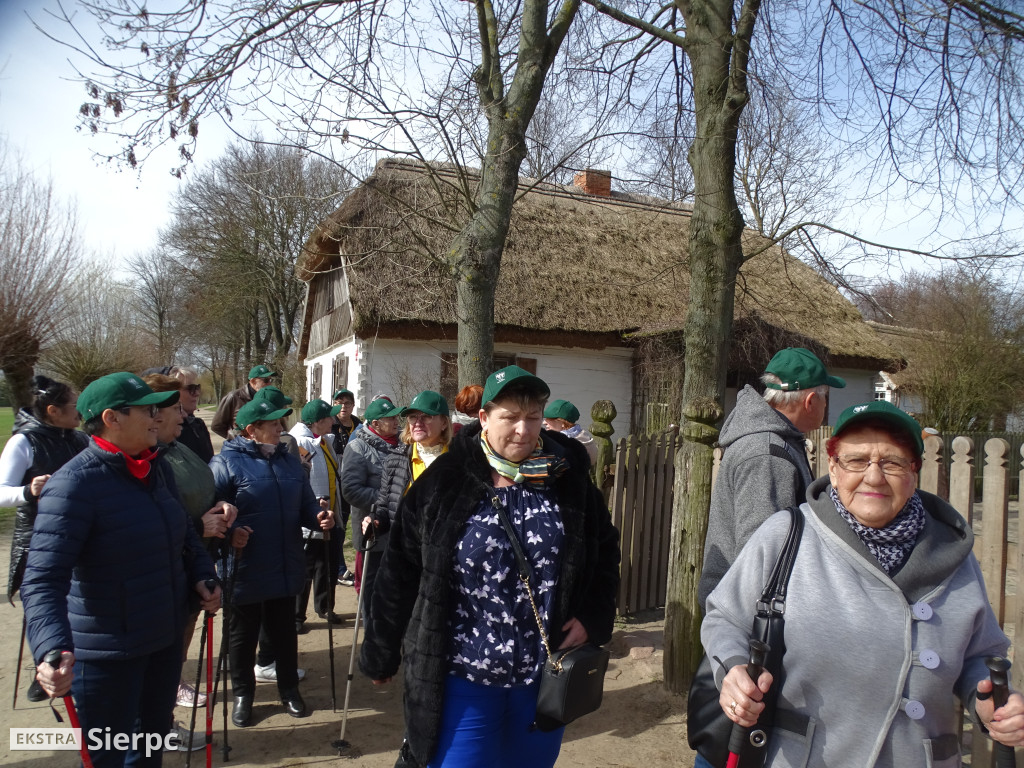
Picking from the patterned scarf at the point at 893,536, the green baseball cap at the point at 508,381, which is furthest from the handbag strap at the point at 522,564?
the patterned scarf at the point at 893,536

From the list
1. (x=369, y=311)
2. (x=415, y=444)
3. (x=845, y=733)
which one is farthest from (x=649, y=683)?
(x=369, y=311)

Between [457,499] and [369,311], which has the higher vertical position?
[369,311]

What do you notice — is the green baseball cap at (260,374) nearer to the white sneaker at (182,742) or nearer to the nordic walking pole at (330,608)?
the nordic walking pole at (330,608)

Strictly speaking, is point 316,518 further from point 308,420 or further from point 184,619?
point 308,420

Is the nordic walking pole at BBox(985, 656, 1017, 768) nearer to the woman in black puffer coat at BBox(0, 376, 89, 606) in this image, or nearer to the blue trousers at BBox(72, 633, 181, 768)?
the blue trousers at BBox(72, 633, 181, 768)

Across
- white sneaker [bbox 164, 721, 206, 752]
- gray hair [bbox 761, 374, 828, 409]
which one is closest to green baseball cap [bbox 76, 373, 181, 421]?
white sneaker [bbox 164, 721, 206, 752]

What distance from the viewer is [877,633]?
5.77 ft

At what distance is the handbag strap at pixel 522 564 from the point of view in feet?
7.86

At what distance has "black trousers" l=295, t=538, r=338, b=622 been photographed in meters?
5.11

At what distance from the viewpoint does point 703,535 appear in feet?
13.9

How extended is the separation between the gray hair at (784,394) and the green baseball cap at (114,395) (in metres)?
2.43

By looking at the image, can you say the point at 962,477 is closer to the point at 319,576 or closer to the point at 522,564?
the point at 522,564

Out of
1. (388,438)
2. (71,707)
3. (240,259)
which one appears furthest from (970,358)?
(240,259)

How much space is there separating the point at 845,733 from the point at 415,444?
306 centimetres
